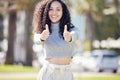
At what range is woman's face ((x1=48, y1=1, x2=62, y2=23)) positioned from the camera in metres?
4.09

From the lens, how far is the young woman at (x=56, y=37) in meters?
3.96

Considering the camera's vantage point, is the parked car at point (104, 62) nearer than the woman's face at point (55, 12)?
No

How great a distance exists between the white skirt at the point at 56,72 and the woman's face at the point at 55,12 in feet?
1.40

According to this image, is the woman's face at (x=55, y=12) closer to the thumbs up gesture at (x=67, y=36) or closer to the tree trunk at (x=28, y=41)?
the thumbs up gesture at (x=67, y=36)

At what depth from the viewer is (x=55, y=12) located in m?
4.09

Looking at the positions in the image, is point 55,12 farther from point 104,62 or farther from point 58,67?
point 104,62

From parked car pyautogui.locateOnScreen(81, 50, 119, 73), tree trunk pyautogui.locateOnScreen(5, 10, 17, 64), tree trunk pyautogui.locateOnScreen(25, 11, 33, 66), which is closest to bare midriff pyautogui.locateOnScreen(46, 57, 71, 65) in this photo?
parked car pyautogui.locateOnScreen(81, 50, 119, 73)

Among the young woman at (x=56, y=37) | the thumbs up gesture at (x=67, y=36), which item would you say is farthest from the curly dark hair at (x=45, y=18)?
the thumbs up gesture at (x=67, y=36)

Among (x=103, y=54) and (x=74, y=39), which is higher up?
(x=74, y=39)

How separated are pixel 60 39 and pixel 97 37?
126 ft

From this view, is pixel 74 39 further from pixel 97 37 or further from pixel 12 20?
pixel 97 37

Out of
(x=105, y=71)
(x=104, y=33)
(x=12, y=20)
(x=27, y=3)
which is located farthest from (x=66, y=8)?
(x=104, y=33)

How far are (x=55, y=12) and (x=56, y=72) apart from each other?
1.84ft

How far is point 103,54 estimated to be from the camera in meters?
25.7
